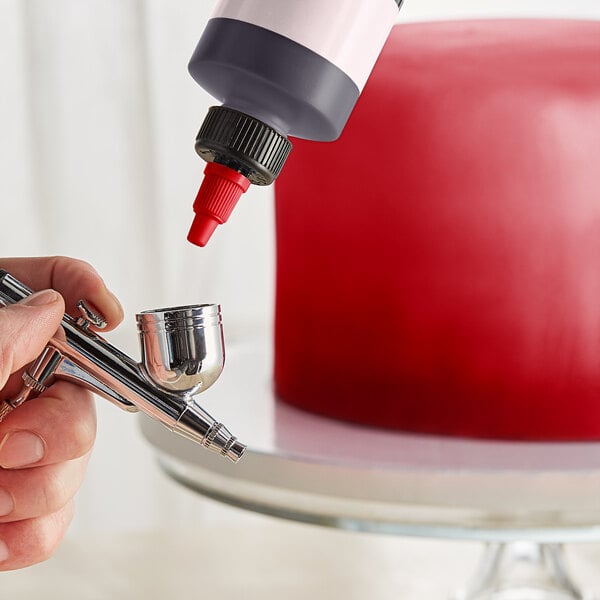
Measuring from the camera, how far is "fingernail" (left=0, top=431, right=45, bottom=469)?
0.31 meters

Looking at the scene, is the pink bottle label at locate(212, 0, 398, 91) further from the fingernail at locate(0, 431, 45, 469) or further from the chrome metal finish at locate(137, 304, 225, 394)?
the fingernail at locate(0, 431, 45, 469)

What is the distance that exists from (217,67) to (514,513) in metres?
0.16

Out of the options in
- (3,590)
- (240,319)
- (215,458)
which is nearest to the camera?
(215,458)

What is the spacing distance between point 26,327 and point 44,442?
3.9 inches

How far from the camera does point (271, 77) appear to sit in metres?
0.20

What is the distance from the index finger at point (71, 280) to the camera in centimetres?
32

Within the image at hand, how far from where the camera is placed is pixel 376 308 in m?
0.37

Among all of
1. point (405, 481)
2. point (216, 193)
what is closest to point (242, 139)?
point (216, 193)

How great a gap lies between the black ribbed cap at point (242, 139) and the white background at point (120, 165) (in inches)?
19.0

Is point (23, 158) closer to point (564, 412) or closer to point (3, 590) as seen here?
point (3, 590)

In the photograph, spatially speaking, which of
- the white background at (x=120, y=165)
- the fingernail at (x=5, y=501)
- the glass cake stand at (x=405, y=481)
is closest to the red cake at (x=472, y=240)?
the glass cake stand at (x=405, y=481)

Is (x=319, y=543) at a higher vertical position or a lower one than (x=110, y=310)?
lower

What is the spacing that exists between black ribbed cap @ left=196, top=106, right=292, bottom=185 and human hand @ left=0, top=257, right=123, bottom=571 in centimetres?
11

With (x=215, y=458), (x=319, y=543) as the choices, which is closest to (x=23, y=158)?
(x=319, y=543)
